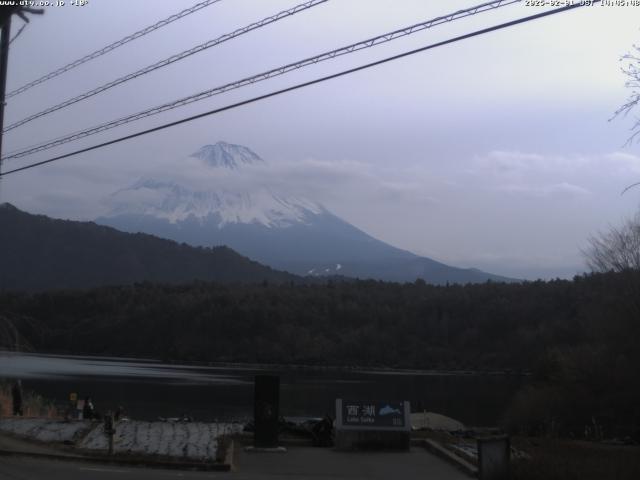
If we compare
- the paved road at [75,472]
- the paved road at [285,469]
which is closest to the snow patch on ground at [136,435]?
the paved road at [285,469]

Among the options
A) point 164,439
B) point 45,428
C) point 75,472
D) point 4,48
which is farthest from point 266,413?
point 4,48

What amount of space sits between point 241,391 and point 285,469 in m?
62.6

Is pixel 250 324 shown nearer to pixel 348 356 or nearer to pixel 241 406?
pixel 348 356

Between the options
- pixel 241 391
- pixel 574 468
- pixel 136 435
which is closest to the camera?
pixel 574 468

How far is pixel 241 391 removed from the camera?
79.9m

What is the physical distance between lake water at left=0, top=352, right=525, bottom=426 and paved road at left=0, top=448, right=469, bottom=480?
25.9 m

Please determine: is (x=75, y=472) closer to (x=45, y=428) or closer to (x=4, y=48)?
(x=45, y=428)

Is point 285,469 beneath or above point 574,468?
beneath

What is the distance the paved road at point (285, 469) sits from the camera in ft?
53.4

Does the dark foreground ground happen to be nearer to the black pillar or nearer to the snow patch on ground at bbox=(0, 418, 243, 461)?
the black pillar

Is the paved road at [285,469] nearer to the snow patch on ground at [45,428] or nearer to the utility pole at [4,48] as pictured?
the snow patch on ground at [45,428]

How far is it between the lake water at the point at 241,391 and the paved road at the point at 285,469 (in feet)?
84.9

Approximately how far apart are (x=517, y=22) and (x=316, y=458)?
11.8 m

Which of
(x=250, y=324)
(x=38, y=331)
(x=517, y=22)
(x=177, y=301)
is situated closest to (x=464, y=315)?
(x=250, y=324)
